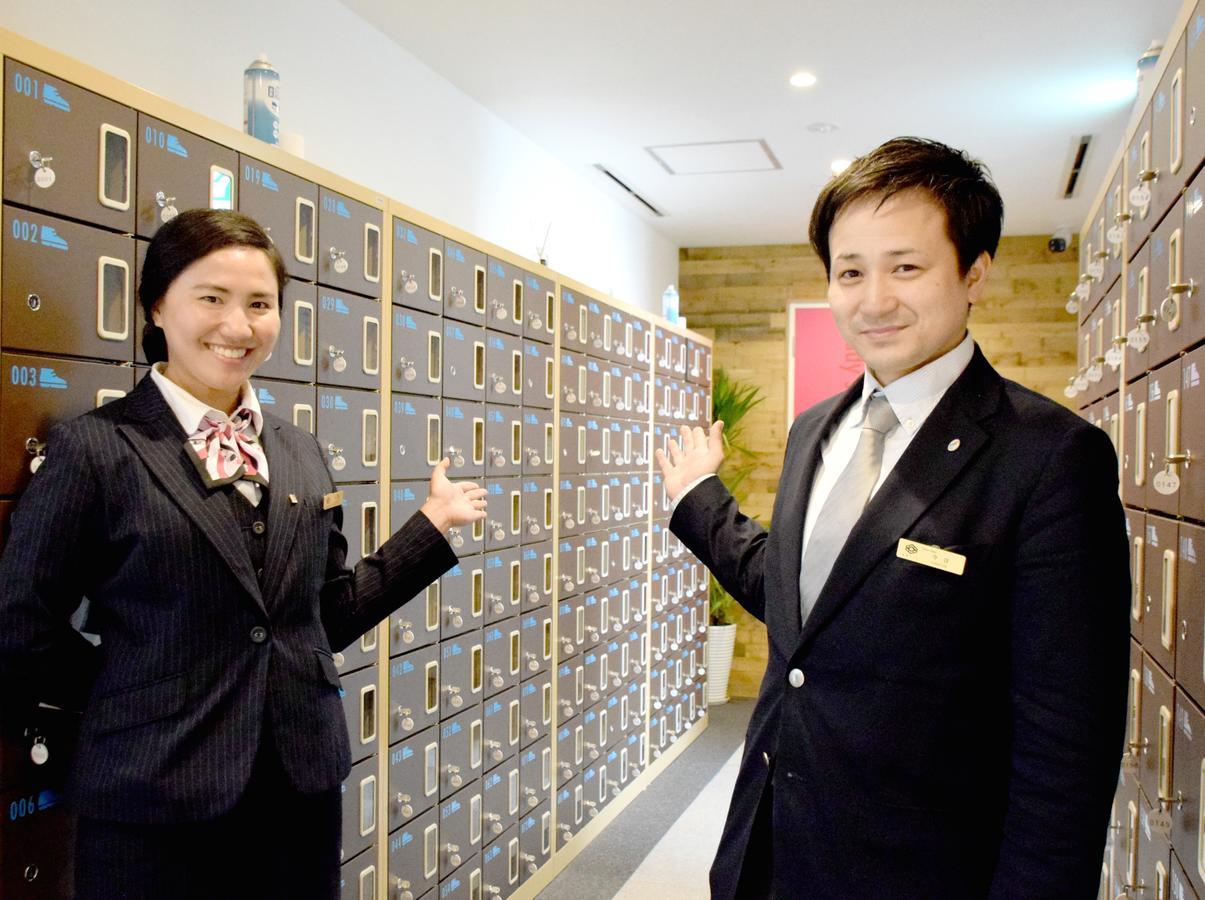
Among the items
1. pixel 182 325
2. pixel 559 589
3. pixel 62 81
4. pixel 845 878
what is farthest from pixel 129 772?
pixel 559 589

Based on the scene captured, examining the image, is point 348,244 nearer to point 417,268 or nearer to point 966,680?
point 417,268

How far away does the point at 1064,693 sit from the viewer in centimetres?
111

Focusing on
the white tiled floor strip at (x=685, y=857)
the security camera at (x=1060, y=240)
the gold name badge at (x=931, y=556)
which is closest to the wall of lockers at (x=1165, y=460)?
the gold name badge at (x=931, y=556)

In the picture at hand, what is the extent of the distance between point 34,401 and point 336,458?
82cm

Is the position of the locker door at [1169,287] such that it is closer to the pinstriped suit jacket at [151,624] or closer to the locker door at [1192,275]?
the locker door at [1192,275]

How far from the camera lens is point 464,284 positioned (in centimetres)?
287

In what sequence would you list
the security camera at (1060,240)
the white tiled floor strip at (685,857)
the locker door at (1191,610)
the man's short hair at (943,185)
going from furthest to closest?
the security camera at (1060,240) < the white tiled floor strip at (685,857) < the locker door at (1191,610) < the man's short hair at (943,185)

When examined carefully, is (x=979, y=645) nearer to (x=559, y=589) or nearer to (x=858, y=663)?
(x=858, y=663)

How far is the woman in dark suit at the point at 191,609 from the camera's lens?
52.8 inches

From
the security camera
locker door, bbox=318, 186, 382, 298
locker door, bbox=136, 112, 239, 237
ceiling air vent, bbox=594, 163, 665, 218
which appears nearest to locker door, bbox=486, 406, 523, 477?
locker door, bbox=318, 186, 382, 298

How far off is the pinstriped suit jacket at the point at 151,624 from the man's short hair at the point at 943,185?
103 centimetres

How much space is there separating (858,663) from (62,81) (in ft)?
4.97

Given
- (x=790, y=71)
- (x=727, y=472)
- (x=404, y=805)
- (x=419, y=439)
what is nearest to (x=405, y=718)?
(x=404, y=805)

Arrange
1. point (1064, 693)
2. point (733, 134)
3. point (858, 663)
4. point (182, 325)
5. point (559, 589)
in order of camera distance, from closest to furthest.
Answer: point (1064, 693)
point (858, 663)
point (182, 325)
point (559, 589)
point (733, 134)
